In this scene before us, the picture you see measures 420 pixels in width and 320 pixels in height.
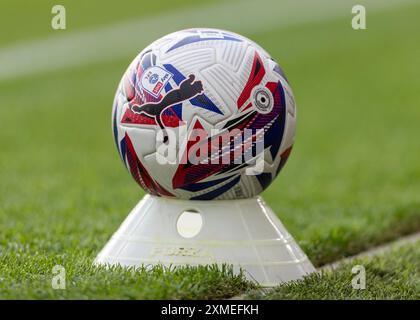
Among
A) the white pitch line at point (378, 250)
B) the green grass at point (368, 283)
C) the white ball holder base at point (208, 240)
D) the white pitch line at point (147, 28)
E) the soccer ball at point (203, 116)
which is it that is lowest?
the white pitch line at point (147, 28)

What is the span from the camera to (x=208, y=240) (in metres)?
5.98

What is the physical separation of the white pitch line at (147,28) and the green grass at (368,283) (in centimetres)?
1241

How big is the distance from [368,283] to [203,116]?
162 centimetres

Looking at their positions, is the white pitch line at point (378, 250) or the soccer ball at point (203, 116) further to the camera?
the white pitch line at point (378, 250)

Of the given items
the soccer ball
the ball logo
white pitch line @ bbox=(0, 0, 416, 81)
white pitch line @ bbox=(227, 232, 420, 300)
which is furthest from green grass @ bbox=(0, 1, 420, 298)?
the ball logo

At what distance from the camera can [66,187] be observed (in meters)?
10.1

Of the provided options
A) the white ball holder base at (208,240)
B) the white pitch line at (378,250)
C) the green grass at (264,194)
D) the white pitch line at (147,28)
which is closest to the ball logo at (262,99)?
the white ball holder base at (208,240)

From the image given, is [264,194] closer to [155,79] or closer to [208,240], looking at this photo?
[208,240]

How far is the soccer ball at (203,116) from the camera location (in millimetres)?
5828

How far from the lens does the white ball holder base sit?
5953 mm

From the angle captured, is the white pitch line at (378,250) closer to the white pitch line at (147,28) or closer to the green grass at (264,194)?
the green grass at (264,194)

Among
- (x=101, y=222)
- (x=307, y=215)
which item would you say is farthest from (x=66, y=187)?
(x=307, y=215)

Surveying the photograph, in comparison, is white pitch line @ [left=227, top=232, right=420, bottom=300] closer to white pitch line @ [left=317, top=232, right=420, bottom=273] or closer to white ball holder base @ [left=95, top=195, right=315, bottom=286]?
white pitch line @ [left=317, top=232, right=420, bottom=273]

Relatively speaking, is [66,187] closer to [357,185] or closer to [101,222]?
[101,222]
